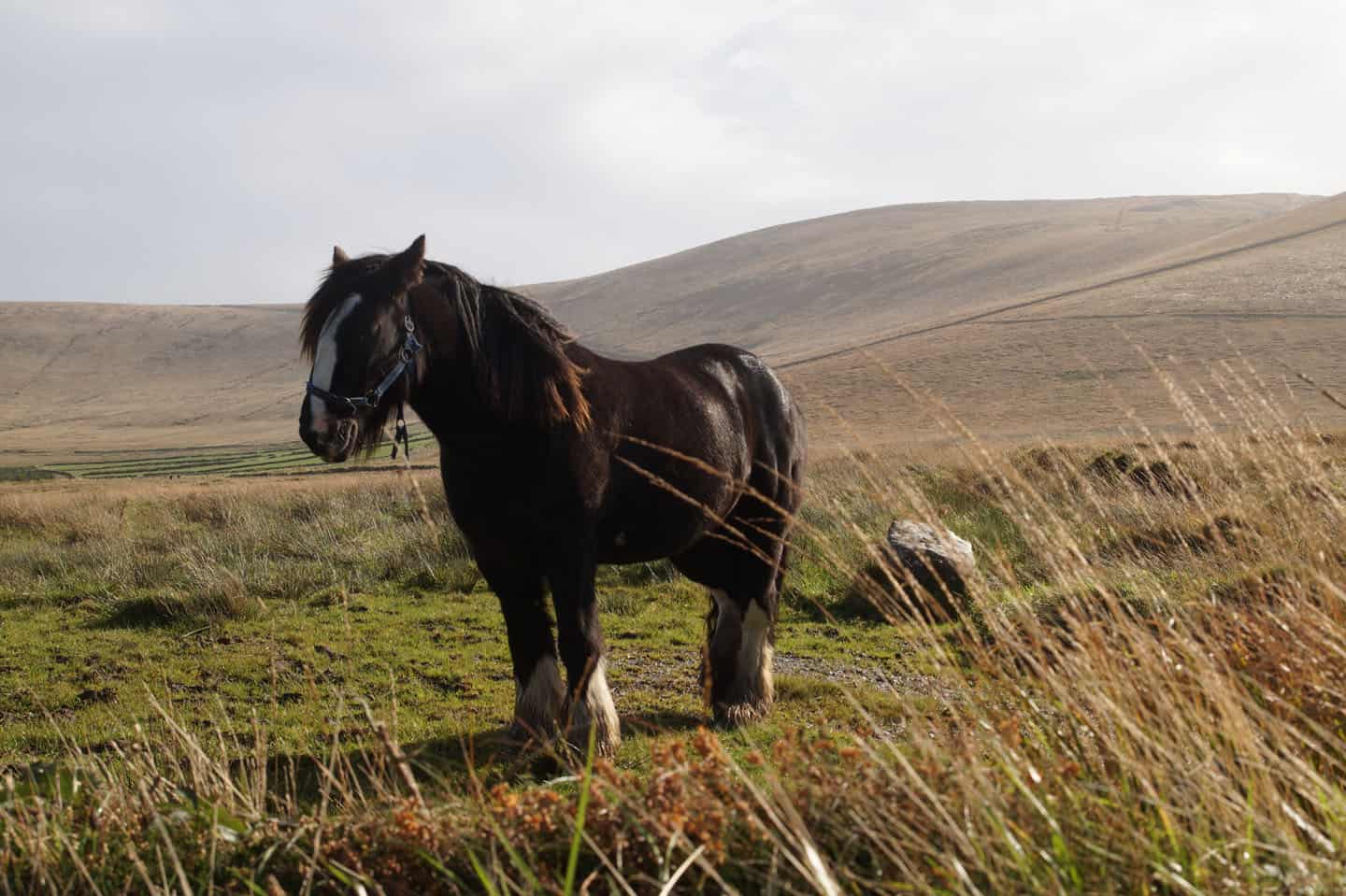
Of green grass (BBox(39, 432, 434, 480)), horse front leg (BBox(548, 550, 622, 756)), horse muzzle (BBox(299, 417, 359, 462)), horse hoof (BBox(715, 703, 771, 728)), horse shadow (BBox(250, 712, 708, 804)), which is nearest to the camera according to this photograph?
horse muzzle (BBox(299, 417, 359, 462))

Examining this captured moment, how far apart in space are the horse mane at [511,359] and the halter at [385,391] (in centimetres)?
30

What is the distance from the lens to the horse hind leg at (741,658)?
19.5 ft

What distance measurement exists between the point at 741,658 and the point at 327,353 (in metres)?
2.99

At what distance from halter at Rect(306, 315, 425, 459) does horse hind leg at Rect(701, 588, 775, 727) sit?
7.65 feet

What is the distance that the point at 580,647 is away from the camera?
15.7ft

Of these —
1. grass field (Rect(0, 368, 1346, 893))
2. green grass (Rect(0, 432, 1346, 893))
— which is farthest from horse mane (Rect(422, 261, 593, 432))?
grass field (Rect(0, 368, 1346, 893))

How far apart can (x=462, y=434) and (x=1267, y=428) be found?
3.70m

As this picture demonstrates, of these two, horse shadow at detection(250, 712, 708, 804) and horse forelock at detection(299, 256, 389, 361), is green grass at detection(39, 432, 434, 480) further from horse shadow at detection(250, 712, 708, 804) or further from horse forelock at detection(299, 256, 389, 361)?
horse forelock at detection(299, 256, 389, 361)

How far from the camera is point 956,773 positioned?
2.51 m

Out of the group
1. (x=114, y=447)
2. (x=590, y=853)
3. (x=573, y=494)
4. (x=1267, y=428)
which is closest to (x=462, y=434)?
(x=573, y=494)

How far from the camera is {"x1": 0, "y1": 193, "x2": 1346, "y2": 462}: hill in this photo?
41781mm

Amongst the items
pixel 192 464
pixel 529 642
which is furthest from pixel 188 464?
pixel 529 642

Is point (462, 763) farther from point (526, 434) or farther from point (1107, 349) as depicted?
point (1107, 349)

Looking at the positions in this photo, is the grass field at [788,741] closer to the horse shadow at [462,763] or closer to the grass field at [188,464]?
the horse shadow at [462,763]
